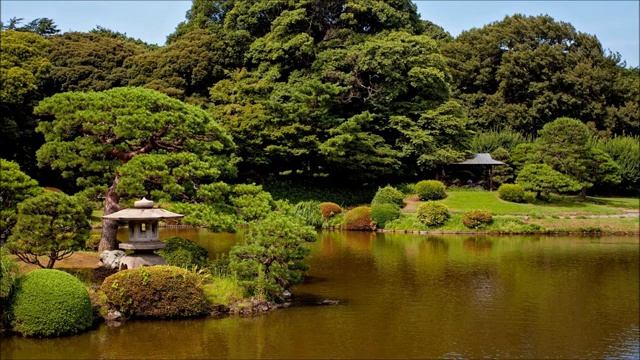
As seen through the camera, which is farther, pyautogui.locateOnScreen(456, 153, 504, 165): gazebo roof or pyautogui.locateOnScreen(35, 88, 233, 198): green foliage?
pyautogui.locateOnScreen(456, 153, 504, 165): gazebo roof

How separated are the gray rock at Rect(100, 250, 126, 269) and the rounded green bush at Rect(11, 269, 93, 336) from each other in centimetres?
433

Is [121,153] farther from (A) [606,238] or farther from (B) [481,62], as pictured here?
(B) [481,62]

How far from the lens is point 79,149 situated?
17.9 metres

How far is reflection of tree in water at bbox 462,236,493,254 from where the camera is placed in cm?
2617

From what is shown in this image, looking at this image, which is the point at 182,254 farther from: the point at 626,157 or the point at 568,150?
Result: the point at 626,157

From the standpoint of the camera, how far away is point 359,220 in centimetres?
3419

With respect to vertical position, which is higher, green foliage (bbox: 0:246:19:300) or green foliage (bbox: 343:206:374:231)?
green foliage (bbox: 343:206:374:231)

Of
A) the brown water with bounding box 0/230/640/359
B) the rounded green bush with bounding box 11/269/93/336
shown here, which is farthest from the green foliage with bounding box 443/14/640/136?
the rounded green bush with bounding box 11/269/93/336

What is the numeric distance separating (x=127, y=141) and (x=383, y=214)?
719 inches

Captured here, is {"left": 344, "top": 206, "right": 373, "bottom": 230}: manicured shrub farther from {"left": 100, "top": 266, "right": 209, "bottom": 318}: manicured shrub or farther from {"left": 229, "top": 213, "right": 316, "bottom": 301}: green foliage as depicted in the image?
{"left": 100, "top": 266, "right": 209, "bottom": 318}: manicured shrub

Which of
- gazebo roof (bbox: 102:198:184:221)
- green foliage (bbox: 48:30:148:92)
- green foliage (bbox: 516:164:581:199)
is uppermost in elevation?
green foliage (bbox: 48:30:148:92)

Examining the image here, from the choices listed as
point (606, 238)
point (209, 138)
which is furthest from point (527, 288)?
point (606, 238)

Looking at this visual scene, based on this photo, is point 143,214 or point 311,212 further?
point 311,212

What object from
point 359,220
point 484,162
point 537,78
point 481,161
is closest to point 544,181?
point 484,162
